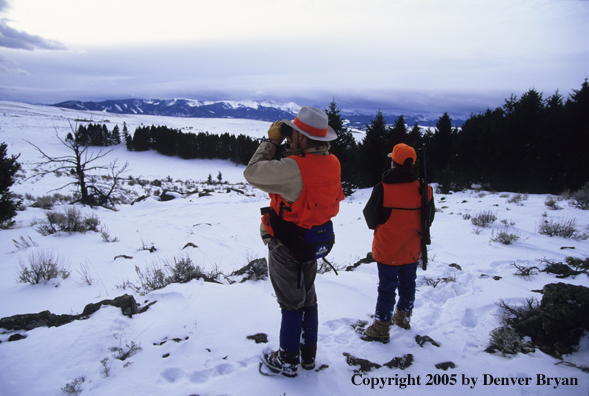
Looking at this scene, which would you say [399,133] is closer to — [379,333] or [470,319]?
[470,319]

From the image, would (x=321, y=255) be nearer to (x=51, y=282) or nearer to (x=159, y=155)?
(x=51, y=282)

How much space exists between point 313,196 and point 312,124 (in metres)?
0.58

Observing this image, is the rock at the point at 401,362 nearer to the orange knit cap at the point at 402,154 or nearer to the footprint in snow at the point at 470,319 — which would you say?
the footprint in snow at the point at 470,319

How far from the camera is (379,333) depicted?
9.28 feet

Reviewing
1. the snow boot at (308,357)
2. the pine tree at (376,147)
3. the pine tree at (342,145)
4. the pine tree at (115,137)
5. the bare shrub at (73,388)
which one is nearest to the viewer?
the bare shrub at (73,388)

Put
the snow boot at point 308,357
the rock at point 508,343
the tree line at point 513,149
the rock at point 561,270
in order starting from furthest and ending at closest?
the tree line at point 513,149, the rock at point 561,270, the rock at point 508,343, the snow boot at point 308,357

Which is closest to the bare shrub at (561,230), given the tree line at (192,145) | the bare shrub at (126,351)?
the bare shrub at (126,351)

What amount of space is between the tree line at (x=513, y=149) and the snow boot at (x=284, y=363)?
14.7 m

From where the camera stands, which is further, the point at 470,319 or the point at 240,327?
the point at 470,319

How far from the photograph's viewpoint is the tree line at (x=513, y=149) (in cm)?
1562

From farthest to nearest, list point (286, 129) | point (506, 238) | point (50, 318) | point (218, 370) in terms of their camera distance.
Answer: point (506, 238) < point (50, 318) < point (218, 370) < point (286, 129)

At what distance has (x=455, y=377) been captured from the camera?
7.81ft

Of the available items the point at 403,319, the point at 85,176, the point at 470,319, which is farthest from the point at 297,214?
the point at 85,176

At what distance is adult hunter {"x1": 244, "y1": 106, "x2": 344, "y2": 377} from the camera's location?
206 cm
